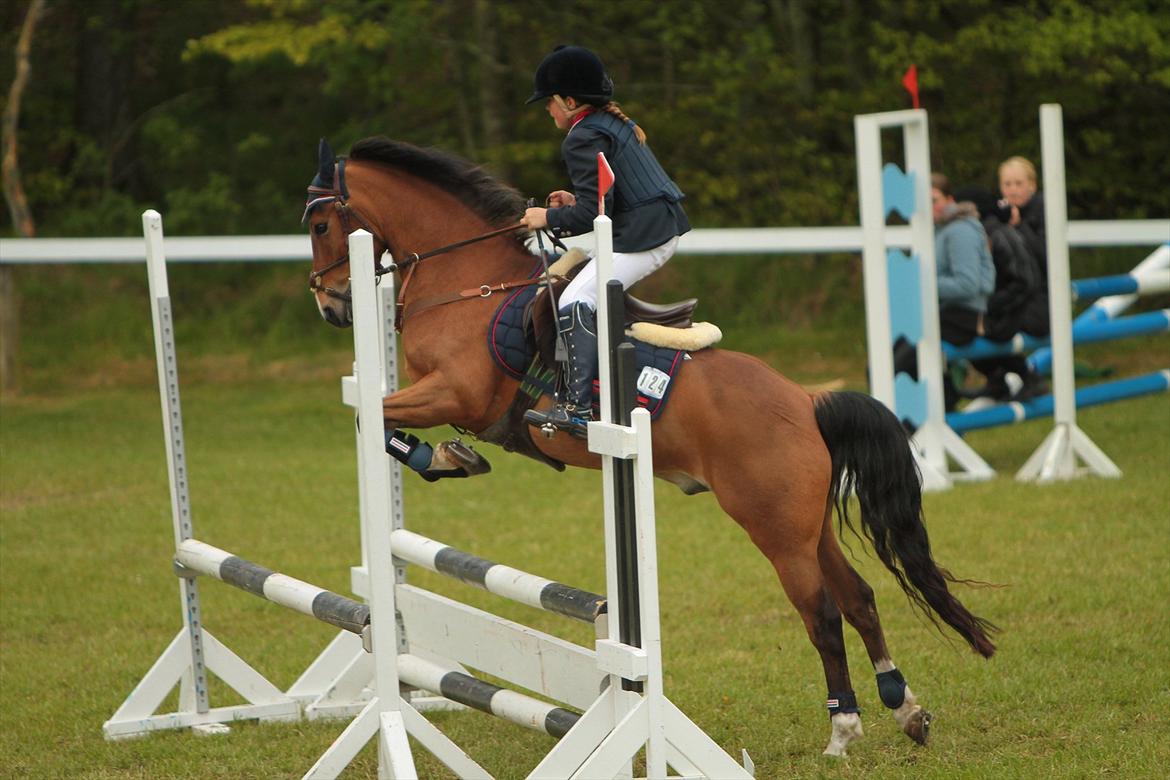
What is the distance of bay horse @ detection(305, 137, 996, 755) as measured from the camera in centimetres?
425

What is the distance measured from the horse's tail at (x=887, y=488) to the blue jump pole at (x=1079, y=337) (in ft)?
14.3

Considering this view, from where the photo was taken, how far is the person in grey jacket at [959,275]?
8391 mm

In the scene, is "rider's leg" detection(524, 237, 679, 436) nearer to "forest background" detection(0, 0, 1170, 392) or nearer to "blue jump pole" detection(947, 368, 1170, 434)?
"blue jump pole" detection(947, 368, 1170, 434)

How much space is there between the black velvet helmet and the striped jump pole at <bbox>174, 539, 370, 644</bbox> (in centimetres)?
161

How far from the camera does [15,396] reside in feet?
41.2

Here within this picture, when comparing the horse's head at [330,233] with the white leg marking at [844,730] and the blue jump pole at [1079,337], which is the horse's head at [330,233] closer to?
the white leg marking at [844,730]

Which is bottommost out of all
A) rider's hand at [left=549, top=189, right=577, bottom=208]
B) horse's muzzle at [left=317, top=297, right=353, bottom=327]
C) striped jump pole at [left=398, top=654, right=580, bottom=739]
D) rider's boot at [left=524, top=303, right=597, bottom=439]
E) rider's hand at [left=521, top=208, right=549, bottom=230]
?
striped jump pole at [left=398, top=654, right=580, bottom=739]

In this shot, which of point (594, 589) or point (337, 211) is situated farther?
point (594, 589)

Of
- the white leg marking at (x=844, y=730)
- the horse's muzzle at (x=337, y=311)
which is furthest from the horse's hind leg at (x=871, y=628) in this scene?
the horse's muzzle at (x=337, y=311)

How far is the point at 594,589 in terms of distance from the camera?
21.6ft

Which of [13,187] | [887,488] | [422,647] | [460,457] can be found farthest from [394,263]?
[13,187]

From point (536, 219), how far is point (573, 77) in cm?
45

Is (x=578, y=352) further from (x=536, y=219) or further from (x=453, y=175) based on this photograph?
(x=453, y=175)

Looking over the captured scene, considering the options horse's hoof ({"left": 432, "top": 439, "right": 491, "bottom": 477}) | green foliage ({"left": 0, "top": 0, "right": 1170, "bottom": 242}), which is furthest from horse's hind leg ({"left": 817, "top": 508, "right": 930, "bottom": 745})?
green foliage ({"left": 0, "top": 0, "right": 1170, "bottom": 242})
